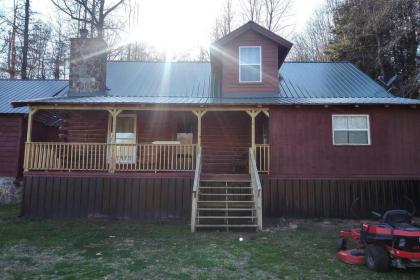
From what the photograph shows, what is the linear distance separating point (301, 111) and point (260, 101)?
1389 millimetres

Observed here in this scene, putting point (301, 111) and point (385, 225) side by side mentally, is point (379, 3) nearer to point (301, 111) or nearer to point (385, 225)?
point (301, 111)

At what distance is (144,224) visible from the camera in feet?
34.5

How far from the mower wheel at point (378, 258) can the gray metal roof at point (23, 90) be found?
14.3 meters

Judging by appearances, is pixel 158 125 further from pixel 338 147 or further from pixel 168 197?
pixel 338 147

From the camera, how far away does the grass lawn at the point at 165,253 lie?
19.9 ft

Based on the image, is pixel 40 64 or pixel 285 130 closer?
pixel 285 130

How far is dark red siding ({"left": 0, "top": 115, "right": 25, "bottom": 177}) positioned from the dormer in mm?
9202

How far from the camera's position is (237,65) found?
44.5 feet

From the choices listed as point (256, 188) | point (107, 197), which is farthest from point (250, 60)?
point (107, 197)

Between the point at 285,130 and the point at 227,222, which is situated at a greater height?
the point at 285,130

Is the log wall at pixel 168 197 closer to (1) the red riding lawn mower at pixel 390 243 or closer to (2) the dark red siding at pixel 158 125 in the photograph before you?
(2) the dark red siding at pixel 158 125

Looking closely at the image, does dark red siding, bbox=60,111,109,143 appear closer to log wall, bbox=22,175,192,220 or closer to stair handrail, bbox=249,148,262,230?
log wall, bbox=22,175,192,220

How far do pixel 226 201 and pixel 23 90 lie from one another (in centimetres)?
1288

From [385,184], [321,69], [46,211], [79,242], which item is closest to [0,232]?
[46,211]
